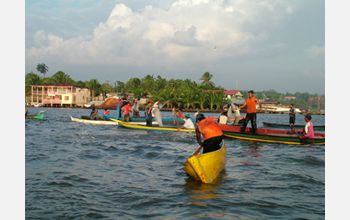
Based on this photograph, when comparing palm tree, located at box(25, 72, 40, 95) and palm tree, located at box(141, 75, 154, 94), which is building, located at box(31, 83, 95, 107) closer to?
palm tree, located at box(25, 72, 40, 95)

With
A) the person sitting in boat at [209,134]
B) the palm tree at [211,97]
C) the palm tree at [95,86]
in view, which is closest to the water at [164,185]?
the person sitting in boat at [209,134]

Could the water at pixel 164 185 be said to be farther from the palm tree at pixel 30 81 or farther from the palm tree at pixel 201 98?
the palm tree at pixel 30 81

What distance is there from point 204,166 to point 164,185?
1.19 meters

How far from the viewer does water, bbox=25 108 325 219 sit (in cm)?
622

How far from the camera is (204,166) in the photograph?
7906mm

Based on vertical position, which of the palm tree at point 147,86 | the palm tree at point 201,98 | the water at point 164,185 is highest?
the palm tree at point 147,86

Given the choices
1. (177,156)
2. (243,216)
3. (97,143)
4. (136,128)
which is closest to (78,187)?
(243,216)

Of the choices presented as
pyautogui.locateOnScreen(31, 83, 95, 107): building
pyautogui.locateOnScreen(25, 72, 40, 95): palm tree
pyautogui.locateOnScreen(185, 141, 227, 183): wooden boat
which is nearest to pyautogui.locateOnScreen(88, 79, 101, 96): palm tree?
pyautogui.locateOnScreen(31, 83, 95, 107): building

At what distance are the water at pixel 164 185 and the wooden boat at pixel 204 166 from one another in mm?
227

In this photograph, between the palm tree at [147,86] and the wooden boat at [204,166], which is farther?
the palm tree at [147,86]

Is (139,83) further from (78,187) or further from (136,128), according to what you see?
(78,187)

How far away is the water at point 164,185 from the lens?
20.4 feet

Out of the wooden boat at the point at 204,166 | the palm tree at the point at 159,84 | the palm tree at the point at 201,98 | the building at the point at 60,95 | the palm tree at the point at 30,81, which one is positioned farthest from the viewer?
the palm tree at the point at 159,84

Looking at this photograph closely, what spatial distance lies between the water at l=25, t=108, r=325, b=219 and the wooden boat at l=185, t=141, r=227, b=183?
0.23 metres
